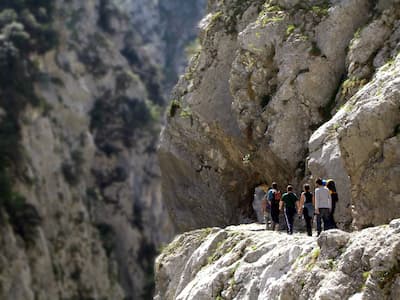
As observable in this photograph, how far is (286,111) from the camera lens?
18.1 metres

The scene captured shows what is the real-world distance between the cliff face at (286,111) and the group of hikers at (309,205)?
0.56 m

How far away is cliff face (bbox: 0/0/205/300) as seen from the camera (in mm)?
47688

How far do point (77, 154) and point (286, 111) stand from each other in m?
40.6

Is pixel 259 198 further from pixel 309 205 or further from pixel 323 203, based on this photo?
pixel 323 203

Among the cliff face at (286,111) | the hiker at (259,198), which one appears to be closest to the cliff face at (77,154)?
the cliff face at (286,111)

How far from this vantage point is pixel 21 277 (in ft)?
143

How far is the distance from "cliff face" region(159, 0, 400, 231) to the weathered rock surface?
6.02ft

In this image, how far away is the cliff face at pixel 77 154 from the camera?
47688 millimetres

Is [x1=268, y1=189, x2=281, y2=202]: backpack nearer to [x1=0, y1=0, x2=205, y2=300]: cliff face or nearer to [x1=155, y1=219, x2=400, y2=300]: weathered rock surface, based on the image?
[x1=155, y1=219, x2=400, y2=300]: weathered rock surface

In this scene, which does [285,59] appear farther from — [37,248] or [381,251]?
[37,248]

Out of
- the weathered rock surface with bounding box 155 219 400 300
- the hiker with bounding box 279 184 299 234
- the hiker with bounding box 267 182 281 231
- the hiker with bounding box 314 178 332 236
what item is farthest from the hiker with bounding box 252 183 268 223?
the hiker with bounding box 314 178 332 236

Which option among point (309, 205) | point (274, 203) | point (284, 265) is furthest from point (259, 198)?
point (284, 265)

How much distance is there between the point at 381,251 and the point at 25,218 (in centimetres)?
3968

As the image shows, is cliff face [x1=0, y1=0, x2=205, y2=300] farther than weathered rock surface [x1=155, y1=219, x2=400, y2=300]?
Yes
